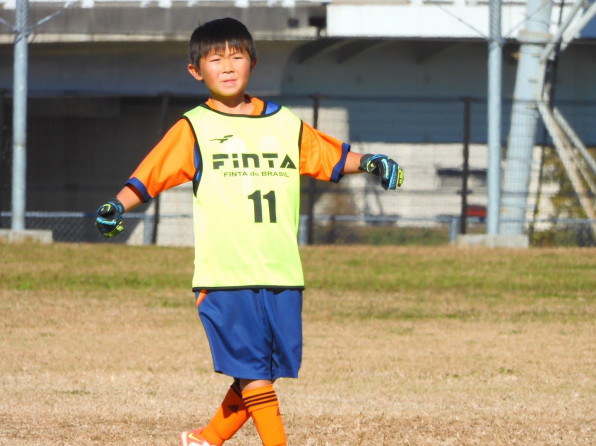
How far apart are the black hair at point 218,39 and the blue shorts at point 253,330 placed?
3.15 feet

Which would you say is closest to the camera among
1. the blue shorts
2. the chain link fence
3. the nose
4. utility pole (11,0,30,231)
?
the blue shorts

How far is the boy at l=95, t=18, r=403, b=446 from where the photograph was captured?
4.61 m

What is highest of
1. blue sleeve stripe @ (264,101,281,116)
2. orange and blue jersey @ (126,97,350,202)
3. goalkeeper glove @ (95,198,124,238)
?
blue sleeve stripe @ (264,101,281,116)

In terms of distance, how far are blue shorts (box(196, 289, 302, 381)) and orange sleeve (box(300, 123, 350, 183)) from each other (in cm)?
55

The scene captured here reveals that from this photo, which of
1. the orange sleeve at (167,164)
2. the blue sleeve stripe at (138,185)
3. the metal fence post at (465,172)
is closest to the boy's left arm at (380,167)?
the orange sleeve at (167,164)

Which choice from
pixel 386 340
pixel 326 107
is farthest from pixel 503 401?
pixel 326 107

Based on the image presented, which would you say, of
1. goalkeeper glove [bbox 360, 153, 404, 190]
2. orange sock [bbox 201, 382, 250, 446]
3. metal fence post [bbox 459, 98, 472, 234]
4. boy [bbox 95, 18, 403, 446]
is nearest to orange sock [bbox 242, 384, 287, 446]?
boy [bbox 95, 18, 403, 446]

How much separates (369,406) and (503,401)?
2.82 ft

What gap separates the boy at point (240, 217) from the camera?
4.61 metres

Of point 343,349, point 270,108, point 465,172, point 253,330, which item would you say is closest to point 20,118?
point 465,172

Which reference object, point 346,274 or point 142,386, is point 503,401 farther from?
point 346,274

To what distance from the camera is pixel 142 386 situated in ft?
25.5

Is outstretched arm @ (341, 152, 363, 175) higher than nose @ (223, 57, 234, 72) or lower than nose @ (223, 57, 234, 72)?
lower

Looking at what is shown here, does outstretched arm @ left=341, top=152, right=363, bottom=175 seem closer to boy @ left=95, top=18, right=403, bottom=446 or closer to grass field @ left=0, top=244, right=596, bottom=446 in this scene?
boy @ left=95, top=18, right=403, bottom=446
